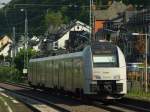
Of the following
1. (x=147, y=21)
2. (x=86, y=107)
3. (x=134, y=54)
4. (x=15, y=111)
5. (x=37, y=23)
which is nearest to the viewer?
(x=15, y=111)

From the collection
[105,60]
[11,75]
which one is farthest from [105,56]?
[11,75]

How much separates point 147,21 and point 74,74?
207ft

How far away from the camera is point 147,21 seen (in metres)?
97.9

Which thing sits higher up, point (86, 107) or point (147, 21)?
point (147, 21)

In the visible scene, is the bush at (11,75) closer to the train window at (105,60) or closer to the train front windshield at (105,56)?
the train front windshield at (105,56)

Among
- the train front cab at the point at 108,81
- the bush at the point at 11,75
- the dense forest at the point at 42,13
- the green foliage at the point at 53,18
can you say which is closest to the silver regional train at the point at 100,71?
the train front cab at the point at 108,81

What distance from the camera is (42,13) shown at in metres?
161

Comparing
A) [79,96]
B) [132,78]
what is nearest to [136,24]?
[132,78]

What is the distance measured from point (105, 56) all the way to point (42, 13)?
128 metres

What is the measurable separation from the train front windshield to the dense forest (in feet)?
272

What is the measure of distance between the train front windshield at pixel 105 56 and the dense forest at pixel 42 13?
3259 inches

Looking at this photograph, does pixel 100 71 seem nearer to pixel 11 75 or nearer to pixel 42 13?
pixel 11 75

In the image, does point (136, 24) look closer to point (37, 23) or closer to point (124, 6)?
point (124, 6)

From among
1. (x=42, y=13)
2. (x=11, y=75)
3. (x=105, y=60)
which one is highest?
(x=42, y=13)
